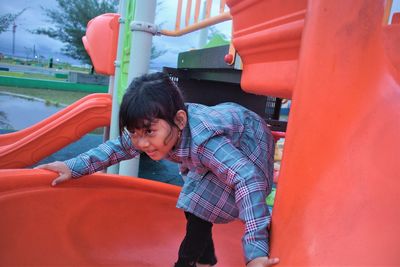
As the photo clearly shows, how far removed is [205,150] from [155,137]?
0.12 m

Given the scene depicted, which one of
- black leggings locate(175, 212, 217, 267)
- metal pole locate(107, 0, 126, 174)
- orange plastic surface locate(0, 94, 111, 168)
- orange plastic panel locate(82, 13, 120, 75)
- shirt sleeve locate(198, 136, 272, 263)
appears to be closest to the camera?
shirt sleeve locate(198, 136, 272, 263)

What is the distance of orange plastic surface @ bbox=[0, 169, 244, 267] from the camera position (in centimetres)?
103

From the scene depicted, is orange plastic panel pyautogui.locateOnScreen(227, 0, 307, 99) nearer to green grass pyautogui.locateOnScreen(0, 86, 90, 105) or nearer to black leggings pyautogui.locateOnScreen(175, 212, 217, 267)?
black leggings pyautogui.locateOnScreen(175, 212, 217, 267)

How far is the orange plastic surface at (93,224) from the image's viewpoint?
1.03 meters

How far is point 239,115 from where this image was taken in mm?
959

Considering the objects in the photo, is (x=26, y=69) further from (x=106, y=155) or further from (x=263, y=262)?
(x=263, y=262)

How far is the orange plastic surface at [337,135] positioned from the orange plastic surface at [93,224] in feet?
2.43

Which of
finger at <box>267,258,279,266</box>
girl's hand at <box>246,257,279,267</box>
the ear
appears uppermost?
the ear

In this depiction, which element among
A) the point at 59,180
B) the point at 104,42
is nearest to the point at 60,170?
the point at 59,180

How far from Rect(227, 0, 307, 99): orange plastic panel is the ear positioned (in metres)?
0.16


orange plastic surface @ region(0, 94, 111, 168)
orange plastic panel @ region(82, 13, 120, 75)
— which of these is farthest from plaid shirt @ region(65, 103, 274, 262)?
orange plastic panel @ region(82, 13, 120, 75)

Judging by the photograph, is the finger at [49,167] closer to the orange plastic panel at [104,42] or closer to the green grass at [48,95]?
the orange plastic panel at [104,42]

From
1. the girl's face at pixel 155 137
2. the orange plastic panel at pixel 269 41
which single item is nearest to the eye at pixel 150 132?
the girl's face at pixel 155 137

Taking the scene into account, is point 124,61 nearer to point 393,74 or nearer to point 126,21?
point 126,21
